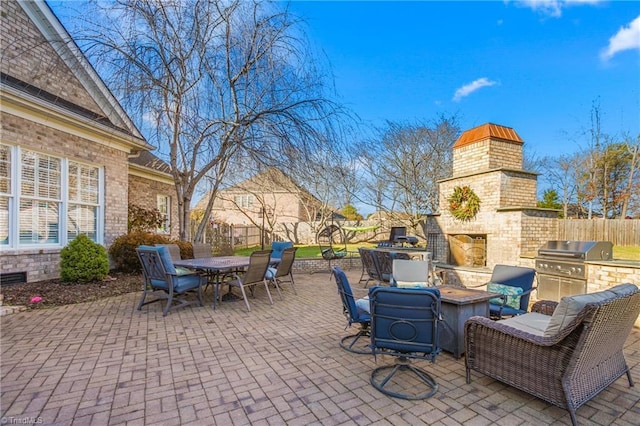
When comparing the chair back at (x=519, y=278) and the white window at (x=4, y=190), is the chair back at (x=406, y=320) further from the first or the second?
the white window at (x=4, y=190)

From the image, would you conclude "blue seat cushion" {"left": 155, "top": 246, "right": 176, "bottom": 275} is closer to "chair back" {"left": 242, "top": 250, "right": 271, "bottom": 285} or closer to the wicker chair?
"chair back" {"left": 242, "top": 250, "right": 271, "bottom": 285}

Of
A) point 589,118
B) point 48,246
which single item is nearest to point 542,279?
point 48,246

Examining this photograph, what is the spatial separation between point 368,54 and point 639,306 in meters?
7.90

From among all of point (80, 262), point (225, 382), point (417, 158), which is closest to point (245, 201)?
point (417, 158)

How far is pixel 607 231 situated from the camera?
1320 cm

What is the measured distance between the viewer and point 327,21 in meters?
7.30

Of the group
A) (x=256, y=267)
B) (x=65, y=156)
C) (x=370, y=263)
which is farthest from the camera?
(x=370, y=263)

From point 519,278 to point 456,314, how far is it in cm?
146

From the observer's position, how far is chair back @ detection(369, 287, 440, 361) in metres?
2.59

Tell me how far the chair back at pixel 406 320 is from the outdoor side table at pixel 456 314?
0.88 meters

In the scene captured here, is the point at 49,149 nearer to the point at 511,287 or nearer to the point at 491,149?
the point at 511,287

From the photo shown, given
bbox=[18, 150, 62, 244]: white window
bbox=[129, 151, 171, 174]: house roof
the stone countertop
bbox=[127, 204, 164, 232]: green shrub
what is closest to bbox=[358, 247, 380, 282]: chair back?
the stone countertop

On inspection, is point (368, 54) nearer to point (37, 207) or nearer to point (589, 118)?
point (37, 207)

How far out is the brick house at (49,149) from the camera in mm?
Answer: 6098
